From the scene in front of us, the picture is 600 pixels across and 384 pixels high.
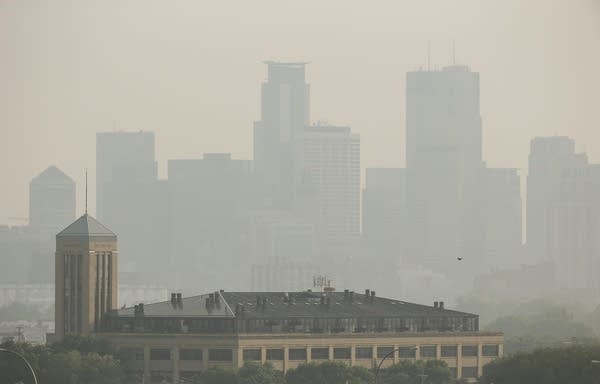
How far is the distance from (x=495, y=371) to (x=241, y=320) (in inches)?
916

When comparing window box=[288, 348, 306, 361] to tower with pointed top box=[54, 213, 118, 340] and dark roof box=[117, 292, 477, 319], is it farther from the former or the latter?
tower with pointed top box=[54, 213, 118, 340]

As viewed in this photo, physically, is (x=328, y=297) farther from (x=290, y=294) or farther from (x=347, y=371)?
(x=347, y=371)

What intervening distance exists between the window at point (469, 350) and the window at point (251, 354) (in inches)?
491

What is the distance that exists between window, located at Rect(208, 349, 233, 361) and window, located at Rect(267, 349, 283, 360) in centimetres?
216

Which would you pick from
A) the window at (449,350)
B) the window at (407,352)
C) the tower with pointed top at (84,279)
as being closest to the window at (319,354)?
the window at (407,352)

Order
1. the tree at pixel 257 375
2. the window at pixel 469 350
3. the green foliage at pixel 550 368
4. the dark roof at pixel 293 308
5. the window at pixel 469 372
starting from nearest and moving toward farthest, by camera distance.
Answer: the green foliage at pixel 550 368 → the tree at pixel 257 375 → the window at pixel 469 372 → the dark roof at pixel 293 308 → the window at pixel 469 350

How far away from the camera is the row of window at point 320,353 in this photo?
152750 millimetres

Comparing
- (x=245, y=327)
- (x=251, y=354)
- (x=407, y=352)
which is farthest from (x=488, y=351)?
(x=251, y=354)

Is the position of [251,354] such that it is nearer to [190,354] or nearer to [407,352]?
[190,354]

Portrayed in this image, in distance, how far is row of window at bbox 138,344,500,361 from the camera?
153 meters

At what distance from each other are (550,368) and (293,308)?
34.6m

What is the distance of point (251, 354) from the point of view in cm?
15288

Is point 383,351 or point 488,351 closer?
point 383,351

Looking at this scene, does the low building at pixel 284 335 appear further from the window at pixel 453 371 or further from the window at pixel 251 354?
the window at pixel 453 371
